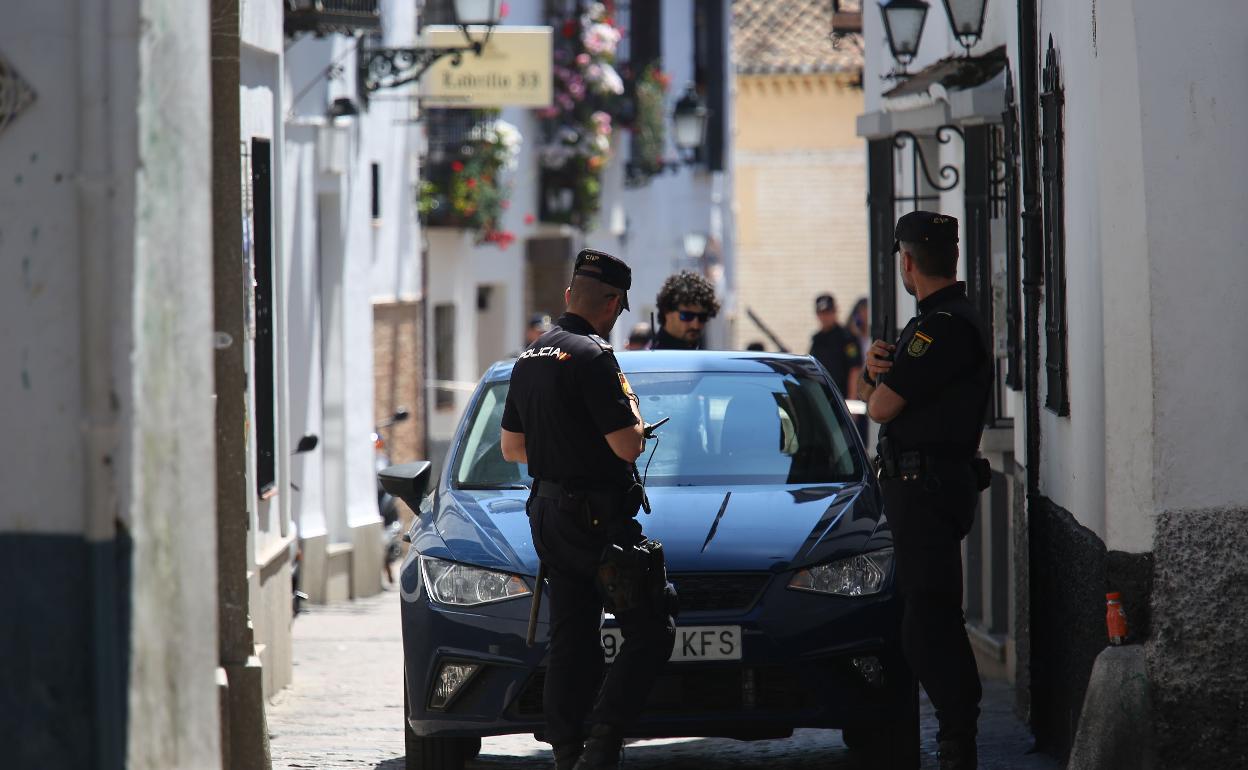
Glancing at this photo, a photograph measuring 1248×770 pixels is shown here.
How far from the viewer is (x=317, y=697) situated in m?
9.89

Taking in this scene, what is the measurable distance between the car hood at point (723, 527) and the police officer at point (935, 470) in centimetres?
40

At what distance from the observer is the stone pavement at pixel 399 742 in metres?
8.01

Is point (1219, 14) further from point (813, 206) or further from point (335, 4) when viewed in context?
point (813, 206)

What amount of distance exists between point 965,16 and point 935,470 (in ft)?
14.6

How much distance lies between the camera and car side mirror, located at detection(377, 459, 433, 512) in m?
7.90

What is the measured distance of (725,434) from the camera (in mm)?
8242

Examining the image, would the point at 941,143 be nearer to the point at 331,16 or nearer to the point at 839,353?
the point at 331,16

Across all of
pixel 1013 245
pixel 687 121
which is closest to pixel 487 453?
pixel 1013 245

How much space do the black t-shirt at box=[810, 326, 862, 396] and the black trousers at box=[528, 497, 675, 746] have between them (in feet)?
32.6

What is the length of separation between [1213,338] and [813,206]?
40.2 meters

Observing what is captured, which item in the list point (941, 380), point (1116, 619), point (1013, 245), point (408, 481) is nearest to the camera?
point (1116, 619)

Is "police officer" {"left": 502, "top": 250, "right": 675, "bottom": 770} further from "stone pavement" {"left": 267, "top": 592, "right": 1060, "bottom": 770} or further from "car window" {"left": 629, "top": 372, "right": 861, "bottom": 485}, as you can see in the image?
"stone pavement" {"left": 267, "top": 592, "right": 1060, "bottom": 770}

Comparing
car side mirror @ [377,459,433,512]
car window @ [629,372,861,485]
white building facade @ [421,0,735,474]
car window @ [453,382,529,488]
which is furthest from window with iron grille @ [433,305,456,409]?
car side mirror @ [377,459,433,512]

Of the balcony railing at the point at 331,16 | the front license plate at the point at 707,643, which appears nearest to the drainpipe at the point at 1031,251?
the front license plate at the point at 707,643
